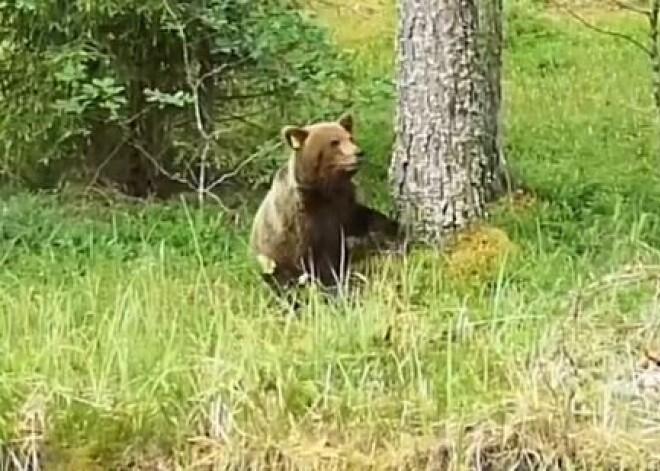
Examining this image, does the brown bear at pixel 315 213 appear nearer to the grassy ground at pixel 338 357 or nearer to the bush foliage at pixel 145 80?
the grassy ground at pixel 338 357

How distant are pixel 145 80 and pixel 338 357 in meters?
4.32

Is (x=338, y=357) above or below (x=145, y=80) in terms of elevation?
below

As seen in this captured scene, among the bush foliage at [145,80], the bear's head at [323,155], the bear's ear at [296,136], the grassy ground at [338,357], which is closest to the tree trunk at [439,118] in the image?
the grassy ground at [338,357]

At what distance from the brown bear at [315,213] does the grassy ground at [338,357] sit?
0.19m

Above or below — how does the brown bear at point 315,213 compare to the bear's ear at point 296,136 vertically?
below

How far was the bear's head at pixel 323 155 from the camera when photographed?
789 centimetres

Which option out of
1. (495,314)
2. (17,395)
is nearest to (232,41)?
(495,314)

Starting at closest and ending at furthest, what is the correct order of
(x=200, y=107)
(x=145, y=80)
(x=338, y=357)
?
(x=338, y=357), (x=145, y=80), (x=200, y=107)

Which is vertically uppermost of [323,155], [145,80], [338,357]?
[323,155]

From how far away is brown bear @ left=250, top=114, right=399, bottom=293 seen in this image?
25.9ft

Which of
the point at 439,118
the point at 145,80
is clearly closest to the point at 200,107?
the point at 145,80

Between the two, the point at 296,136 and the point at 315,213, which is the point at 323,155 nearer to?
the point at 296,136

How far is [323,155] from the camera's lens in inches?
311

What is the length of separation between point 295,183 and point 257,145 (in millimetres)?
2653
